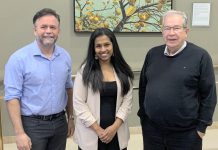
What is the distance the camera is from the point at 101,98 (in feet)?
6.86

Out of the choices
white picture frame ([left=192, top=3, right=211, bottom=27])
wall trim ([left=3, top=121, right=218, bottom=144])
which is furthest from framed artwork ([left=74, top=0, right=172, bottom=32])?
wall trim ([left=3, top=121, right=218, bottom=144])

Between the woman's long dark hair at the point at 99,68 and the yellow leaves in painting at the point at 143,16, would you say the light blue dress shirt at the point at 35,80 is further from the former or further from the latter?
the yellow leaves in painting at the point at 143,16

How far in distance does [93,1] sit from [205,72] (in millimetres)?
1878

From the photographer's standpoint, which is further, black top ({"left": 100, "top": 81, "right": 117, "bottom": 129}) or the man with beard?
black top ({"left": 100, "top": 81, "right": 117, "bottom": 129})

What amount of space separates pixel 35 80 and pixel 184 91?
37.5 inches

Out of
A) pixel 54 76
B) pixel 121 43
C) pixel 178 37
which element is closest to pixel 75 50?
pixel 121 43

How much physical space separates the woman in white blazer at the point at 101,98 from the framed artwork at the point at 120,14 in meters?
1.41

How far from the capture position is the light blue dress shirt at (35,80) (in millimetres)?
1898

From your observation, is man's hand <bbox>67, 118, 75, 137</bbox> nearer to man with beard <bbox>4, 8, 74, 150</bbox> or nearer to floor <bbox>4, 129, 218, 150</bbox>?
man with beard <bbox>4, 8, 74, 150</bbox>

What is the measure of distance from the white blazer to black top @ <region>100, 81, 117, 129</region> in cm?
2

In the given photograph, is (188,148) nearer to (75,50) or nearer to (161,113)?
(161,113)

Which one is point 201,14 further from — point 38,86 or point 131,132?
point 38,86

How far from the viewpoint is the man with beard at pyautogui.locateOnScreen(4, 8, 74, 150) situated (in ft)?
6.25

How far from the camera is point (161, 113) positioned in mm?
2043
